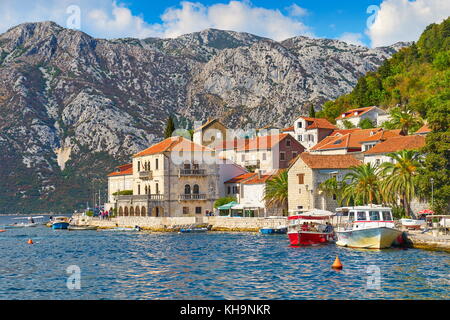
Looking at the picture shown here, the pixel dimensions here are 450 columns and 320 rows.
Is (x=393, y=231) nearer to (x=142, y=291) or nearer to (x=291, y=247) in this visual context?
(x=291, y=247)

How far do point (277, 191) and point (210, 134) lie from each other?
4460 centimetres

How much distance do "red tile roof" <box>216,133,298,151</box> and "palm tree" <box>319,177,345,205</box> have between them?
96.2ft

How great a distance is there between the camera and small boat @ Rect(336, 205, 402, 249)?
166ft

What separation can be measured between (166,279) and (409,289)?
14372mm

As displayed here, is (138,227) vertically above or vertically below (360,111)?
below

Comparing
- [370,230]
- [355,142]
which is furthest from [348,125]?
[370,230]

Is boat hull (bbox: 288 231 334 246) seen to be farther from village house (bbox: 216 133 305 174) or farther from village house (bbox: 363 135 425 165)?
village house (bbox: 216 133 305 174)

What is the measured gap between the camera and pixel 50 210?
7726 inches

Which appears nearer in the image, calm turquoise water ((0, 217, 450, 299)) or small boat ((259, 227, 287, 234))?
calm turquoise water ((0, 217, 450, 299))

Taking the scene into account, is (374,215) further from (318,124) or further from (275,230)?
(318,124)

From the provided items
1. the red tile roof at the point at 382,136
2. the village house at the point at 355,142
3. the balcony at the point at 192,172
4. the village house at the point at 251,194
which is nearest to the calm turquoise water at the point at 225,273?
the village house at the point at 251,194

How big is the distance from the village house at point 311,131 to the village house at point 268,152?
10016mm

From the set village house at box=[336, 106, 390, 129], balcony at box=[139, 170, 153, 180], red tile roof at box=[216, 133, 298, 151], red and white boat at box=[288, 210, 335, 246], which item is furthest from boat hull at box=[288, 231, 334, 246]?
village house at box=[336, 106, 390, 129]
